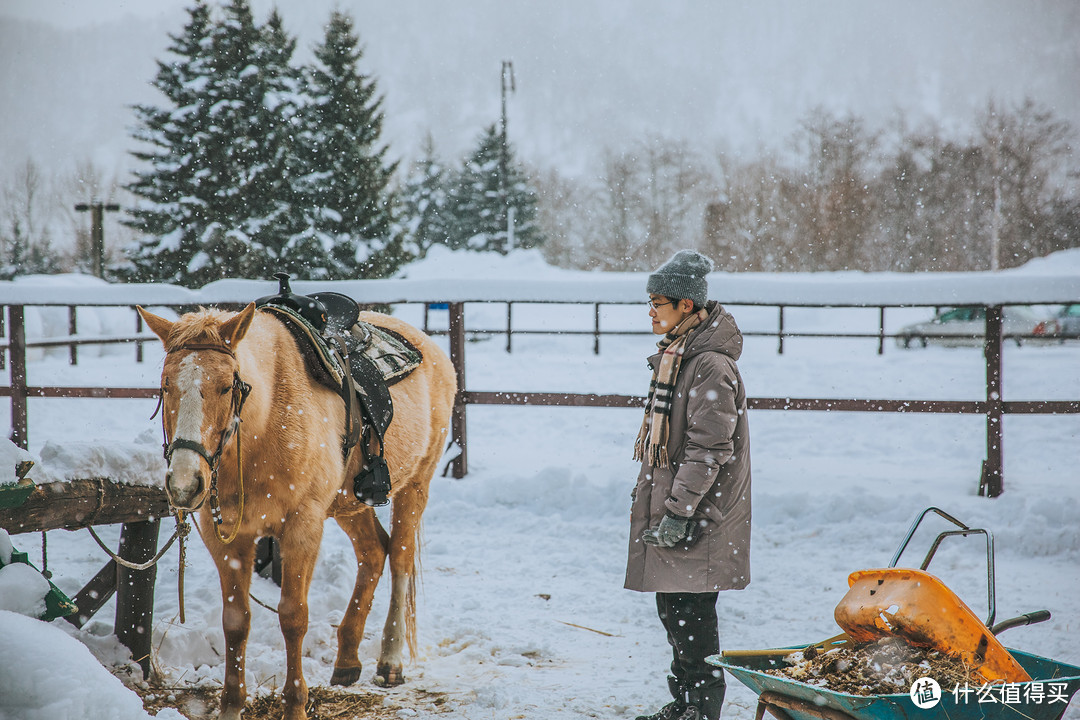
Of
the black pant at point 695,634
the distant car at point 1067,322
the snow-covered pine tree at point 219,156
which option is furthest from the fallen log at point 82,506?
the distant car at point 1067,322

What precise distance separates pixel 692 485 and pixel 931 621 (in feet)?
2.60

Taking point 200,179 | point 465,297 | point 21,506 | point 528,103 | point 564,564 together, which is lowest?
point 564,564

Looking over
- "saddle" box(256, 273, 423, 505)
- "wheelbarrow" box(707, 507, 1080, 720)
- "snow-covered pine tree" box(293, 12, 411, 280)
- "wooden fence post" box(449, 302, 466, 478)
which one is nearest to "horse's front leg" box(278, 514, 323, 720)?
"saddle" box(256, 273, 423, 505)

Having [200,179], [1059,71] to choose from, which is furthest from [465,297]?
[1059,71]

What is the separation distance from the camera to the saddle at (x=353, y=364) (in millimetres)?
3021

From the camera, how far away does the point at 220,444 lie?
2.29 m

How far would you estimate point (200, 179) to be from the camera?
19266mm

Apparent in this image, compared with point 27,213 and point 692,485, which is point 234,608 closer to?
point 692,485

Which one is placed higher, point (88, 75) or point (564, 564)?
point (88, 75)

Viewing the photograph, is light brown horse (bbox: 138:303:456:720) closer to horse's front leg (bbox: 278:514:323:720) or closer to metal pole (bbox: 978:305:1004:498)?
horse's front leg (bbox: 278:514:323:720)

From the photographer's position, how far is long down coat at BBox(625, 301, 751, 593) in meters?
2.45

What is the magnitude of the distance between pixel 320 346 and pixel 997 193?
33716 millimetres

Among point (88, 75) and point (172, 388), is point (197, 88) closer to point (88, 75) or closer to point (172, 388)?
point (172, 388)

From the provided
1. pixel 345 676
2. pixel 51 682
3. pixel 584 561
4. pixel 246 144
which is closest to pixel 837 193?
pixel 246 144
